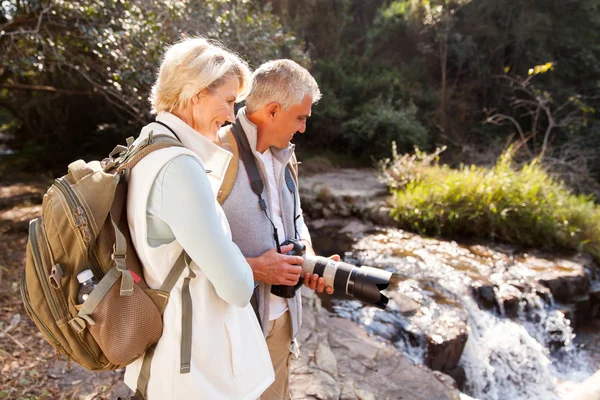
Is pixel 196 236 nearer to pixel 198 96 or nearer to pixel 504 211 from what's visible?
pixel 198 96

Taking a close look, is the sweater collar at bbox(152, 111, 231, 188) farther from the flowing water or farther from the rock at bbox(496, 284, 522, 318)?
the rock at bbox(496, 284, 522, 318)

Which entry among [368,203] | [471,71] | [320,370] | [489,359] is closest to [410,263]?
[489,359]

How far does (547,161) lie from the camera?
26.4ft

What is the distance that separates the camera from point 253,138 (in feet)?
4.99

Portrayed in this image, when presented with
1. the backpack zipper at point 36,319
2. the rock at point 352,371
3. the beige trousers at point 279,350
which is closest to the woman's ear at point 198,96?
the backpack zipper at point 36,319

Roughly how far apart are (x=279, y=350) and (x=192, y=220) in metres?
0.83

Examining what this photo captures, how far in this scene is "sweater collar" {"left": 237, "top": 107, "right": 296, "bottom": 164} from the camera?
1.52m

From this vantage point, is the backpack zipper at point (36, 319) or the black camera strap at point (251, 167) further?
the black camera strap at point (251, 167)

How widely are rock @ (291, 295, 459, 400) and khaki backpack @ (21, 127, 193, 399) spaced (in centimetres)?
156

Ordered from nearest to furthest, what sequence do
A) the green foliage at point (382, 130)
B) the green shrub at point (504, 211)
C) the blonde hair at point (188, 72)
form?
the blonde hair at point (188, 72) < the green shrub at point (504, 211) < the green foliage at point (382, 130)

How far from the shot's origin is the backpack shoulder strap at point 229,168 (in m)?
1.45

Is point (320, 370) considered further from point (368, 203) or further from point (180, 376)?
point (368, 203)

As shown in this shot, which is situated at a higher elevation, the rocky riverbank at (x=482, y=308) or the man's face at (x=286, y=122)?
the man's face at (x=286, y=122)

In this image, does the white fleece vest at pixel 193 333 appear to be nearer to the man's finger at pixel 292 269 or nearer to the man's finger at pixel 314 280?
the man's finger at pixel 292 269
